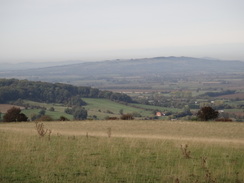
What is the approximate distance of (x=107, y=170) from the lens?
30.4 ft

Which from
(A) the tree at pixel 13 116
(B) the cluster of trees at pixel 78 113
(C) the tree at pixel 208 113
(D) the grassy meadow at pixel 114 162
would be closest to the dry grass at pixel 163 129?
(C) the tree at pixel 208 113

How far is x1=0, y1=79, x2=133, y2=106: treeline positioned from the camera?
76944mm

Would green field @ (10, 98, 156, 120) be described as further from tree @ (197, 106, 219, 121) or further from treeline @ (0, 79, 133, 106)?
tree @ (197, 106, 219, 121)

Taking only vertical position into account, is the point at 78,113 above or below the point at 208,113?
below

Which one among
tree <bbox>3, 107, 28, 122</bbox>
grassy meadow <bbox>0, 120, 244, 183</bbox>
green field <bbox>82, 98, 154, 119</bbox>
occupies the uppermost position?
grassy meadow <bbox>0, 120, 244, 183</bbox>

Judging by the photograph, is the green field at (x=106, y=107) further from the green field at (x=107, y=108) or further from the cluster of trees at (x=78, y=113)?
the cluster of trees at (x=78, y=113)

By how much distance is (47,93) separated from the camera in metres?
82.9

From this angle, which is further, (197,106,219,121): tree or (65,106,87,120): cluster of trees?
(65,106,87,120): cluster of trees

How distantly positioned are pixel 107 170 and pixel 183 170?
220cm

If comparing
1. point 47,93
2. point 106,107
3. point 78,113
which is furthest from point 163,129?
point 47,93

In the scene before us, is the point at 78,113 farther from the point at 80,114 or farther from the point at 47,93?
the point at 47,93

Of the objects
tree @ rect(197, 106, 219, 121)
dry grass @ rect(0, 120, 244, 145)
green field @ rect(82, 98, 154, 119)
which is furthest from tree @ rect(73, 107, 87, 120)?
tree @ rect(197, 106, 219, 121)

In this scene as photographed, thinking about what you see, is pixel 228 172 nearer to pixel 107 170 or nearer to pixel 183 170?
pixel 183 170

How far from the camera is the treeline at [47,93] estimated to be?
252 feet
